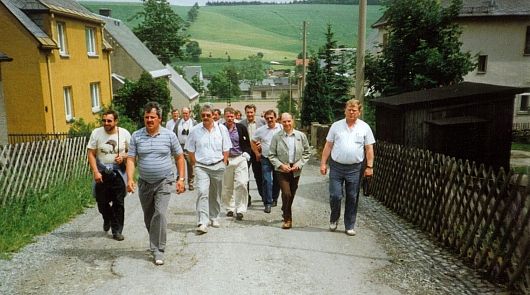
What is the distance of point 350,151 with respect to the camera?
6438mm

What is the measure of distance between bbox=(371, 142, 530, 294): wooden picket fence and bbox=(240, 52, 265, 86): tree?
11303cm

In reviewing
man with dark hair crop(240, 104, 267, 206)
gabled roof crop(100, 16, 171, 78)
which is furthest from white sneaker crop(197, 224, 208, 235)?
gabled roof crop(100, 16, 171, 78)

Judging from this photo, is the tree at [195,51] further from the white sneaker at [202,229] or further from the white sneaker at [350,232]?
the white sneaker at [350,232]

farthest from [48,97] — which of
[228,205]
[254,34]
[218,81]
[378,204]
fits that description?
[254,34]

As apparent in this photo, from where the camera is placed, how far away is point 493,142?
1079cm

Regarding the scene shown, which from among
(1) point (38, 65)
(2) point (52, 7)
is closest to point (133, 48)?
(2) point (52, 7)

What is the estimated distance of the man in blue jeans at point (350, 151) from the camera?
21.2 feet

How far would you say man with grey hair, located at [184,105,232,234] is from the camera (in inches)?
264

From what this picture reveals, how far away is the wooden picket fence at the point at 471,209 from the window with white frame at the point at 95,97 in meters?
19.4

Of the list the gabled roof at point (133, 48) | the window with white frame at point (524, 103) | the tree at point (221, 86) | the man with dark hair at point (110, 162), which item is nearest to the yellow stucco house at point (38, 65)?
the man with dark hair at point (110, 162)

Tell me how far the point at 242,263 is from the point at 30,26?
53.4 ft

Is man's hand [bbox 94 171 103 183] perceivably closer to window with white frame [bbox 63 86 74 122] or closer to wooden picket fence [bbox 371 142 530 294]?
wooden picket fence [bbox 371 142 530 294]

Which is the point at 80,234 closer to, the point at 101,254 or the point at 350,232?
the point at 101,254

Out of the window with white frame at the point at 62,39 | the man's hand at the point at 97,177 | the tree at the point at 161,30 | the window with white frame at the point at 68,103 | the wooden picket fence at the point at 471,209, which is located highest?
the tree at the point at 161,30
